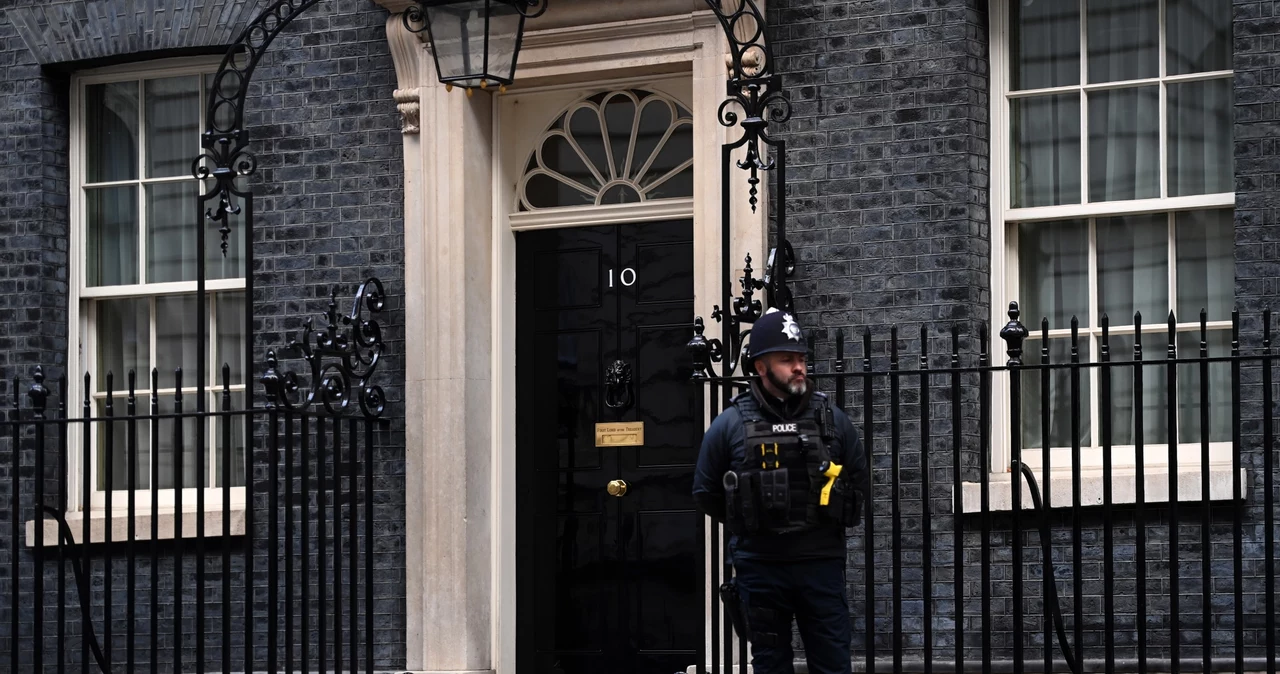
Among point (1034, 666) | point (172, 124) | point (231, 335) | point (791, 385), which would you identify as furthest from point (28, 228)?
point (1034, 666)

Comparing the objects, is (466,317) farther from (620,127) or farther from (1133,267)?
(1133,267)

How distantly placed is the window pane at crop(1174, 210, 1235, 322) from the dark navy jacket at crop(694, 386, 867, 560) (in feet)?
7.23

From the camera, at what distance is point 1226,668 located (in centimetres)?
789

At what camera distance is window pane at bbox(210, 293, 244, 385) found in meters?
10.2

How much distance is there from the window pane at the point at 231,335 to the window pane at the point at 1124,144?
451 centimetres

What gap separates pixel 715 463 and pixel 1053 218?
8.43ft

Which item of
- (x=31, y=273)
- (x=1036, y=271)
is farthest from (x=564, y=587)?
(x=31, y=273)

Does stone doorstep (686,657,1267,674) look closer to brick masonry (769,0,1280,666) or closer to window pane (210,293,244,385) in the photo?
brick masonry (769,0,1280,666)

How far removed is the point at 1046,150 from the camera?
28.9 feet

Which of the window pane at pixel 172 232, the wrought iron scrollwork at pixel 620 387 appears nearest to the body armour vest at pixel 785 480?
the wrought iron scrollwork at pixel 620 387

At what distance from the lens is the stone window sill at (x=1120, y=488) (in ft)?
26.2

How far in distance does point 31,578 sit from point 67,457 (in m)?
0.68

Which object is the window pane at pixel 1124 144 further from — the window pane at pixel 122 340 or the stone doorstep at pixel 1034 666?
the window pane at pixel 122 340

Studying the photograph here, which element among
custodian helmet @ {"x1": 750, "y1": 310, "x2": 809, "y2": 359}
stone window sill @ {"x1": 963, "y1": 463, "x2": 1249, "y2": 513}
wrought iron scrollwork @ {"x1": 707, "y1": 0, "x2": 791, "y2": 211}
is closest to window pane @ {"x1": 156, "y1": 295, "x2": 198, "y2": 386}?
wrought iron scrollwork @ {"x1": 707, "y1": 0, "x2": 791, "y2": 211}
